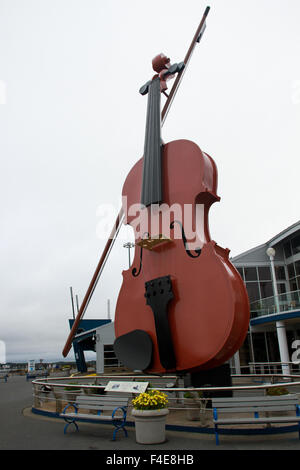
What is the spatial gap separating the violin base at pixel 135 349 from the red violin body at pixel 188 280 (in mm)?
87

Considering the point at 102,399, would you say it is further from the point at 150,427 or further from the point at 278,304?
the point at 278,304

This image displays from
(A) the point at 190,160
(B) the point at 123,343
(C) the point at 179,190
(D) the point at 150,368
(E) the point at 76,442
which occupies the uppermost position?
(A) the point at 190,160

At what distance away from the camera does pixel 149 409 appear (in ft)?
19.0

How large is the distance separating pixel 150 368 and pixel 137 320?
83 cm

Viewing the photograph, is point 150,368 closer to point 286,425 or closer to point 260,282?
point 286,425

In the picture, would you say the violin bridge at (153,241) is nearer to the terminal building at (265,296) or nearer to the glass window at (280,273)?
the terminal building at (265,296)

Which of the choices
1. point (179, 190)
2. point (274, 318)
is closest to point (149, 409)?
point (179, 190)

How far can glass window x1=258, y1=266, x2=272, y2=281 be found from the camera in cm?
2183

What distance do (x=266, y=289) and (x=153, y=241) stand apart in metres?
17.3

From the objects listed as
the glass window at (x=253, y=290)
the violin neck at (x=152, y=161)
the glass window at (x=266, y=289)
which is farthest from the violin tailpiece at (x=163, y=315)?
the glass window at (x=266, y=289)

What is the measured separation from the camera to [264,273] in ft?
71.9

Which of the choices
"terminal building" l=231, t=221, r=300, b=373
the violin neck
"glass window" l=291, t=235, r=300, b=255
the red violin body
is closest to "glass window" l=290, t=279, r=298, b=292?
"terminal building" l=231, t=221, r=300, b=373

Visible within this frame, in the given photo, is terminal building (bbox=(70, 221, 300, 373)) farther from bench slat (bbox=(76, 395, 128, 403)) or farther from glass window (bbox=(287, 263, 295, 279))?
bench slat (bbox=(76, 395, 128, 403))

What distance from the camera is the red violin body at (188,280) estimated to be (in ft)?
16.7
